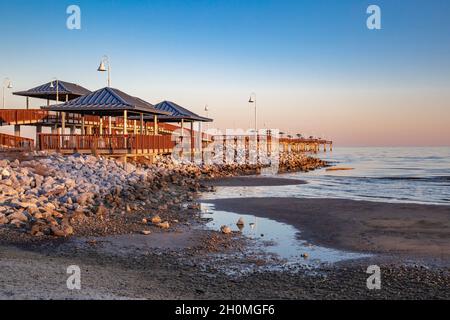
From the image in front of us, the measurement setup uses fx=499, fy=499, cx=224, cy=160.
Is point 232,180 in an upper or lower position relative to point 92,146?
lower

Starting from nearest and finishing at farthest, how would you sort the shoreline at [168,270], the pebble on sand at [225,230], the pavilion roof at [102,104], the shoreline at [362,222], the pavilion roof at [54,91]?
the shoreline at [168,270] → the shoreline at [362,222] → the pebble on sand at [225,230] → the pavilion roof at [102,104] → the pavilion roof at [54,91]

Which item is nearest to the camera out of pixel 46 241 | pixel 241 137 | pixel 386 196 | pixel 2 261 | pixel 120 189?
pixel 2 261

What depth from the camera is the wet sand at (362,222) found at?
12.1 meters

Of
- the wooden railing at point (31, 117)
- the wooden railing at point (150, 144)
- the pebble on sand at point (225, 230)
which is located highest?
the wooden railing at point (31, 117)

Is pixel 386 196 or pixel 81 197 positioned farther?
pixel 386 196

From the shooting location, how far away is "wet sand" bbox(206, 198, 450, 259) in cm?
1213

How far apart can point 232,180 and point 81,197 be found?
17.0 meters

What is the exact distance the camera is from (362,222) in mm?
15555

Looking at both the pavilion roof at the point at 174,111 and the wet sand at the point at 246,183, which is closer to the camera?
the wet sand at the point at 246,183

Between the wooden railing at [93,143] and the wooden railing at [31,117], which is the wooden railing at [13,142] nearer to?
the wooden railing at [31,117]

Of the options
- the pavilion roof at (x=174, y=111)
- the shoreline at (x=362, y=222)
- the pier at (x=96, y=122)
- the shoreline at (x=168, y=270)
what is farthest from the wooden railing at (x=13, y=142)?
the shoreline at (x=168, y=270)

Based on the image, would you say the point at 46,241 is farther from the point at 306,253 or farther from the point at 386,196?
the point at 386,196
